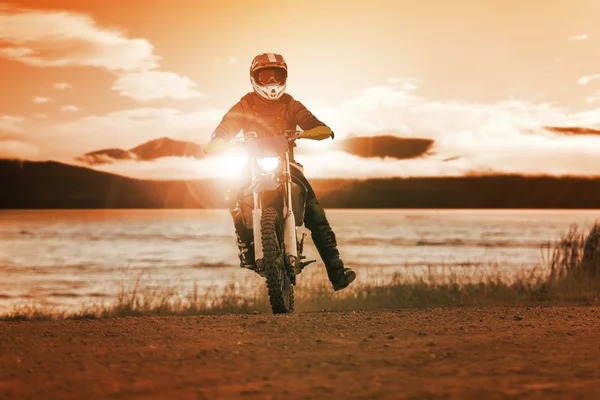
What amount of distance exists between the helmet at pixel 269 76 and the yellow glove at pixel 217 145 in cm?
93

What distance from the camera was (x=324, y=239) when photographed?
405 inches

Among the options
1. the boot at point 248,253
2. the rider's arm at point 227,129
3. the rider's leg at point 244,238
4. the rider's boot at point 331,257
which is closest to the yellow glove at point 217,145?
the rider's arm at point 227,129

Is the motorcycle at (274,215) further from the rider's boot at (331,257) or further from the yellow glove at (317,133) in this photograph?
the rider's boot at (331,257)

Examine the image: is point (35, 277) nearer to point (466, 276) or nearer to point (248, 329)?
point (466, 276)

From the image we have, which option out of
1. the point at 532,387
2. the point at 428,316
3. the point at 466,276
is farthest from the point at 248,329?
the point at 466,276

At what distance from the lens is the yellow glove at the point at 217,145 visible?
9410mm

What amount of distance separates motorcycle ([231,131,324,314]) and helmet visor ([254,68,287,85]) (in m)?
0.80

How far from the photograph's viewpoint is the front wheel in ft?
29.8

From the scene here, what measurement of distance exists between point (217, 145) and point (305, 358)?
414 centimetres

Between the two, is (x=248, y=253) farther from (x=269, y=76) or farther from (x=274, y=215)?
(x=269, y=76)

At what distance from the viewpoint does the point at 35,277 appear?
32.4 meters

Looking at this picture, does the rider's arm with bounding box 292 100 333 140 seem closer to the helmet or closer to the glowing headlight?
the helmet

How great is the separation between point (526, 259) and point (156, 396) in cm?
3696

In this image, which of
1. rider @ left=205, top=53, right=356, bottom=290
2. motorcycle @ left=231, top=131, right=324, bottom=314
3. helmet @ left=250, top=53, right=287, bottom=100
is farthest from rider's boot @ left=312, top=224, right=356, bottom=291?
helmet @ left=250, top=53, right=287, bottom=100
